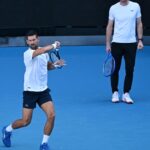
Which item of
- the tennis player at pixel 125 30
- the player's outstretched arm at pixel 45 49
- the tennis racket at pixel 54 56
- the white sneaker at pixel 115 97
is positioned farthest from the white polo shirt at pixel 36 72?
the white sneaker at pixel 115 97

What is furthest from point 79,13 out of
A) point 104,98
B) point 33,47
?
point 33,47

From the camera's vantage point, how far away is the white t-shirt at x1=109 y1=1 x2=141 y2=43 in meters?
9.91

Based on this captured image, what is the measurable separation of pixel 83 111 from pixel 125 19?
1761mm

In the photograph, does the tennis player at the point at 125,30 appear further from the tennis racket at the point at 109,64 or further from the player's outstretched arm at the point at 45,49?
the player's outstretched arm at the point at 45,49

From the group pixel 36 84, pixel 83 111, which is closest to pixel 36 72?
pixel 36 84

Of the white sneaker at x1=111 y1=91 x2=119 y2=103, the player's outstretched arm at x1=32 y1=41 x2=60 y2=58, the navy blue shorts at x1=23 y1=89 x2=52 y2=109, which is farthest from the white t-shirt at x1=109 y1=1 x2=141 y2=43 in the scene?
the player's outstretched arm at x1=32 y1=41 x2=60 y2=58

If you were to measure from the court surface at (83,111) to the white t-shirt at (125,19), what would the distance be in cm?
119

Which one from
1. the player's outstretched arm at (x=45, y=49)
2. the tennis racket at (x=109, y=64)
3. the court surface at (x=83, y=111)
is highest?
the player's outstretched arm at (x=45, y=49)

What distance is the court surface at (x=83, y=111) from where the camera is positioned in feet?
25.2

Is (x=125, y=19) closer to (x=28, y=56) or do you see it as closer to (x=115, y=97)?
(x=115, y=97)

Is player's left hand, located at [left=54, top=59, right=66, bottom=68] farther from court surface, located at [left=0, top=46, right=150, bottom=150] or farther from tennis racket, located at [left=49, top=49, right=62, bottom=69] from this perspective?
court surface, located at [left=0, top=46, right=150, bottom=150]

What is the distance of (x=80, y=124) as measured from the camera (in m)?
8.67

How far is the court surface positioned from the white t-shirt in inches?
46.8

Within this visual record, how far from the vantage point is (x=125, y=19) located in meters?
9.91
